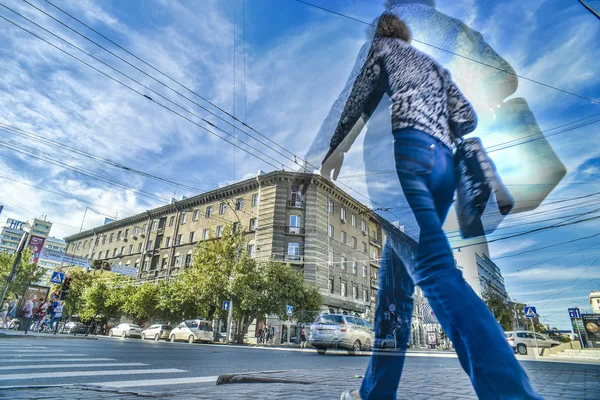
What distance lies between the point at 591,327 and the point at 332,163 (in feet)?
3.85

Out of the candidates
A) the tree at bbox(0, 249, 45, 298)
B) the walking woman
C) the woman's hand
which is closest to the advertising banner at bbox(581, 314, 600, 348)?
the walking woman

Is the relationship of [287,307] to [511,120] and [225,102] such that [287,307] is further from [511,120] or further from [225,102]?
[511,120]

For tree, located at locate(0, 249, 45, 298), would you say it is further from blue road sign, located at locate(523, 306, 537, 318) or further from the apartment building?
blue road sign, located at locate(523, 306, 537, 318)

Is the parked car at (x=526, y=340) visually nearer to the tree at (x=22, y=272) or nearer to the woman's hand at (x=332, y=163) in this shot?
the woman's hand at (x=332, y=163)

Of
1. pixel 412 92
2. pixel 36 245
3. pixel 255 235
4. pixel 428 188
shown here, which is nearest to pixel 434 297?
pixel 428 188

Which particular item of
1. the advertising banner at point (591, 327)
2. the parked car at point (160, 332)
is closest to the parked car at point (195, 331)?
the parked car at point (160, 332)

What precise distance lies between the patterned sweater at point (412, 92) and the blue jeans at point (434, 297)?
0.22ft

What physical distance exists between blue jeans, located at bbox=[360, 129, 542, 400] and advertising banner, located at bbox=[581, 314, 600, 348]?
19 centimetres

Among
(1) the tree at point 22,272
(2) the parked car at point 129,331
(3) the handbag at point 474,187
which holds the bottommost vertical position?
(2) the parked car at point 129,331

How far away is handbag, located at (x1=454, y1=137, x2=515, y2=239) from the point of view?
3.12 ft

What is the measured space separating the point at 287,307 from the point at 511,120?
18.7m

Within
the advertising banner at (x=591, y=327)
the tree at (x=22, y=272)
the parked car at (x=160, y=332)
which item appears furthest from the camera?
the tree at (x=22, y=272)

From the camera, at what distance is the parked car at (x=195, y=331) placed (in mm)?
19812

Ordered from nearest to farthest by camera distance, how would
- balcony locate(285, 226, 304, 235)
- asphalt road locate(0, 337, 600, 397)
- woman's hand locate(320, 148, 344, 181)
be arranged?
woman's hand locate(320, 148, 344, 181) < asphalt road locate(0, 337, 600, 397) < balcony locate(285, 226, 304, 235)
